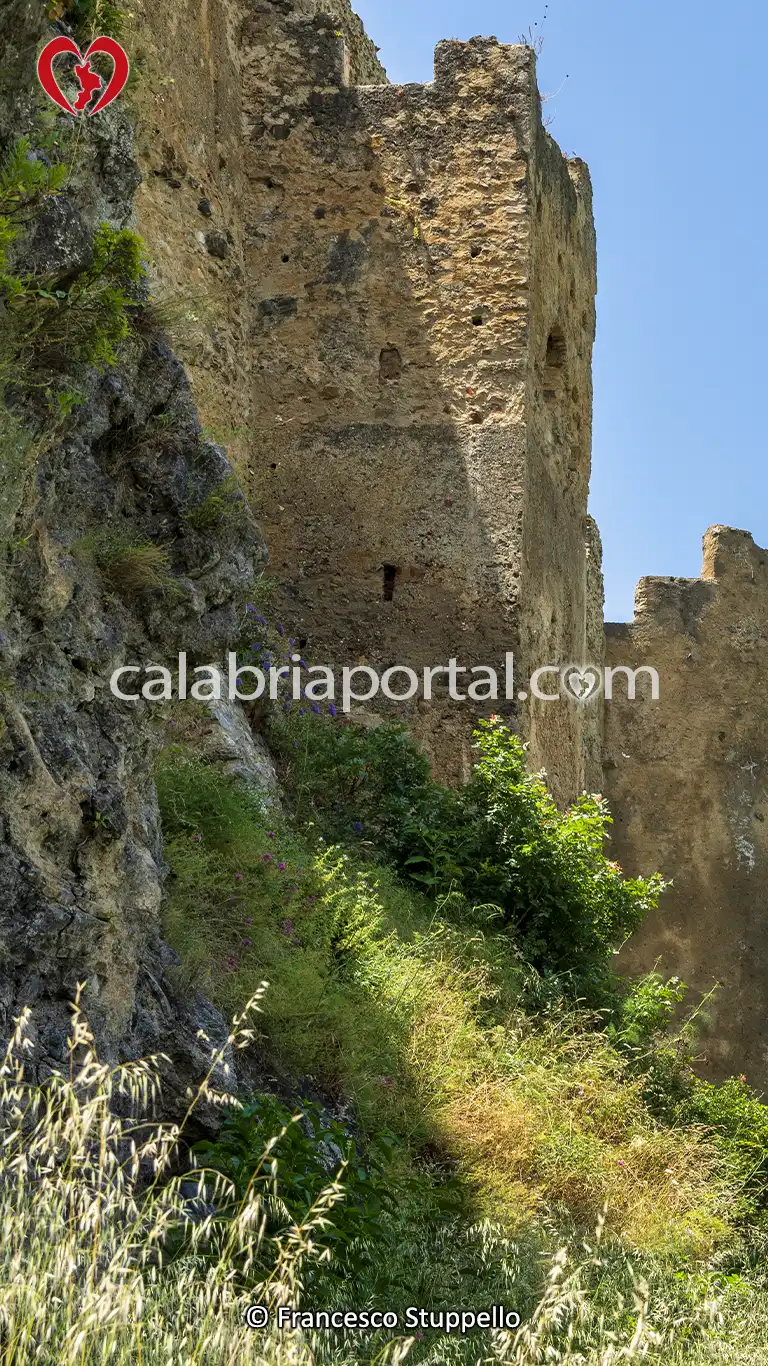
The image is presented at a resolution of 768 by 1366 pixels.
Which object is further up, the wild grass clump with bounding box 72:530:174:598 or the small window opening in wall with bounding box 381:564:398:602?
the small window opening in wall with bounding box 381:564:398:602

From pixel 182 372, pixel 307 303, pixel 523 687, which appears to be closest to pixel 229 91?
pixel 307 303

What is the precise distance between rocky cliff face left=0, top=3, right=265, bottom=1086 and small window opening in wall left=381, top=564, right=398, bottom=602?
15.9ft

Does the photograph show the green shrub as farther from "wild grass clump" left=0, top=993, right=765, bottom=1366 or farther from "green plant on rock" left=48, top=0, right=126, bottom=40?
"green plant on rock" left=48, top=0, right=126, bottom=40

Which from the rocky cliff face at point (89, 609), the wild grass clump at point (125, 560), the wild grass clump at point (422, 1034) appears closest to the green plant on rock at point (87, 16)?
the rocky cliff face at point (89, 609)

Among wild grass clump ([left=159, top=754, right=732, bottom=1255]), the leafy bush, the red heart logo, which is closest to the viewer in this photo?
the red heart logo

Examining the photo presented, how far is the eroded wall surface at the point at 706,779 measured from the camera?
1517 cm

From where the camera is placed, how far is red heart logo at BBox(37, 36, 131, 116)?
4270mm

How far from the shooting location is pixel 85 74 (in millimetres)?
4426

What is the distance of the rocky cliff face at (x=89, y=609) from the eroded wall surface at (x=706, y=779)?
36.7 feet

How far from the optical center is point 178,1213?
3943 mm

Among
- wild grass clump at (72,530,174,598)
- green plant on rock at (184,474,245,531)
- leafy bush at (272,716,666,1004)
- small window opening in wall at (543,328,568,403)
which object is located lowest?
leafy bush at (272,716,666,1004)

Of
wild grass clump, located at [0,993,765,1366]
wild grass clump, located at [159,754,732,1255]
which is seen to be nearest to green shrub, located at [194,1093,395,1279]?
wild grass clump, located at [0,993,765,1366]

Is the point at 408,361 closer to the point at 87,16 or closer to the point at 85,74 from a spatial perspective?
the point at 87,16

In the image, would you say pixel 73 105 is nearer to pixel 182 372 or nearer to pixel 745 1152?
pixel 182 372
